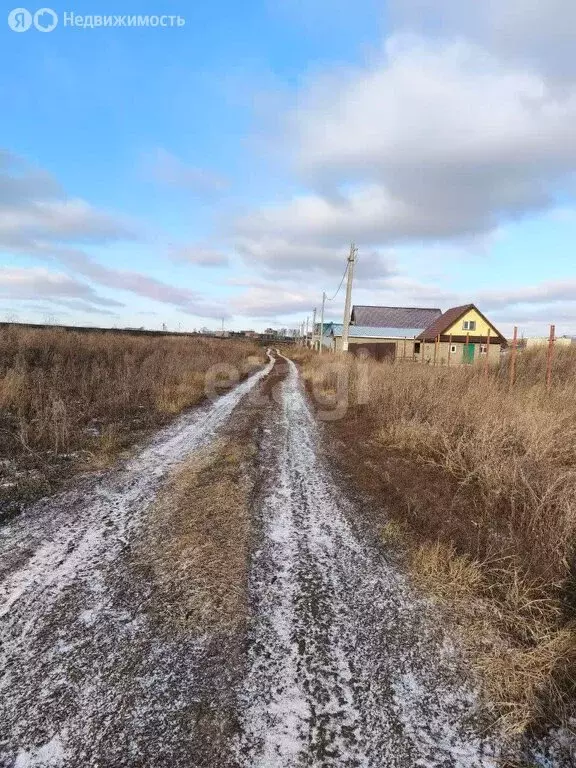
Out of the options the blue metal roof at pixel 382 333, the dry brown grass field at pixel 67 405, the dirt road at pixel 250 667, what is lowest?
the dirt road at pixel 250 667

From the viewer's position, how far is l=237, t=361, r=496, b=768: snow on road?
1879 millimetres

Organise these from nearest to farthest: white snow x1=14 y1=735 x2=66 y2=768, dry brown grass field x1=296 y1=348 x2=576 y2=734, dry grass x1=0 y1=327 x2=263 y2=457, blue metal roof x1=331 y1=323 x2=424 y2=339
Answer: white snow x1=14 y1=735 x2=66 y2=768 < dry brown grass field x1=296 y1=348 x2=576 y2=734 < dry grass x1=0 y1=327 x2=263 y2=457 < blue metal roof x1=331 y1=323 x2=424 y2=339

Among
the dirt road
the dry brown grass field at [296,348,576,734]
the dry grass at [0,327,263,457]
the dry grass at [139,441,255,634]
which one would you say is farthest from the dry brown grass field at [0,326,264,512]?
the dry brown grass field at [296,348,576,734]

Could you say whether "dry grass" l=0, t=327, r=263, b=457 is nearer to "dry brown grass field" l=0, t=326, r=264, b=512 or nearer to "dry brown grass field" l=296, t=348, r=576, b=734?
"dry brown grass field" l=0, t=326, r=264, b=512

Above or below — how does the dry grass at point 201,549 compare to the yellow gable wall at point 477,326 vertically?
below

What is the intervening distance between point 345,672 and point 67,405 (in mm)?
8172

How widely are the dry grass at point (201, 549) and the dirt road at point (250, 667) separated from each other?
13cm

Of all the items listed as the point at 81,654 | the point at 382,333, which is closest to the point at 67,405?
the point at 81,654

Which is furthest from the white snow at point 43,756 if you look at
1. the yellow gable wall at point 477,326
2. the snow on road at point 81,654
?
the yellow gable wall at point 477,326

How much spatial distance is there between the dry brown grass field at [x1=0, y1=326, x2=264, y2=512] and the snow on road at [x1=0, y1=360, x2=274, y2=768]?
53.9 inches

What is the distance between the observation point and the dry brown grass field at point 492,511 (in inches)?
92.0

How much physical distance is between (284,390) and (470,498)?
10.3m

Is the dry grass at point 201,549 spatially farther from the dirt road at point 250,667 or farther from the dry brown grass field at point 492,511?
the dry brown grass field at point 492,511

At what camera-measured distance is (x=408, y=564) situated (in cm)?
346
